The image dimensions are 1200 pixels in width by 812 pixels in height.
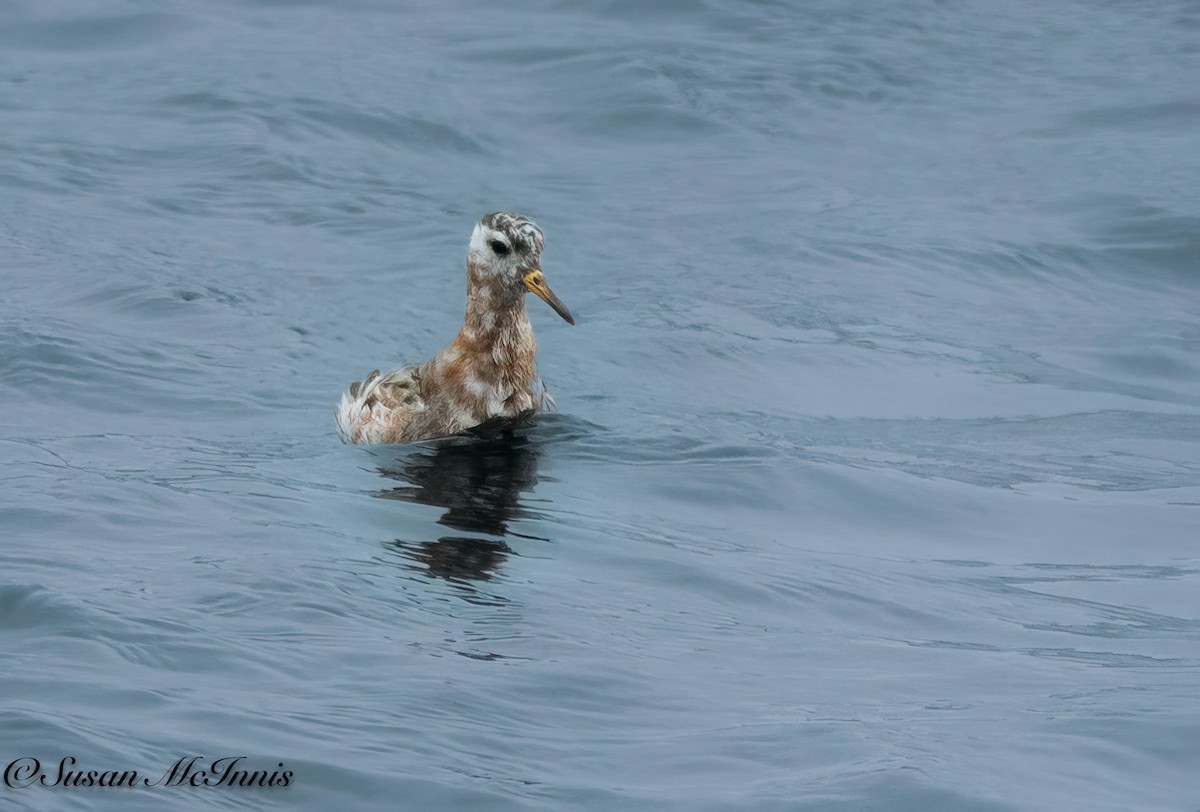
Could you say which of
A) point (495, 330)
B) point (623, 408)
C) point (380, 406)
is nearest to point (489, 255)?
point (495, 330)

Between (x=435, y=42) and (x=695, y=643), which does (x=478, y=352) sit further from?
(x=435, y=42)

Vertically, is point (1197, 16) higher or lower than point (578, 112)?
higher

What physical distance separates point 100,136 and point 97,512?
1184 centimetres

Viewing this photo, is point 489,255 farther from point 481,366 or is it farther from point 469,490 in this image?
point 469,490

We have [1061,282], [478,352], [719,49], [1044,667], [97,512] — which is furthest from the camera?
[719,49]

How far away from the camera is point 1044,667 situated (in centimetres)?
859

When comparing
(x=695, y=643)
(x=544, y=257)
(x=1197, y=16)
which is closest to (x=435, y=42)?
(x=544, y=257)

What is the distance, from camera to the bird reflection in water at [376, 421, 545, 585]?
32.7ft

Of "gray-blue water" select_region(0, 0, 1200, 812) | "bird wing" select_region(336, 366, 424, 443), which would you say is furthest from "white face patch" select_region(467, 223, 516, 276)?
"gray-blue water" select_region(0, 0, 1200, 812)

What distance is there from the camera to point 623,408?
13727mm

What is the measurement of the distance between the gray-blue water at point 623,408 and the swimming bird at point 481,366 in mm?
351
